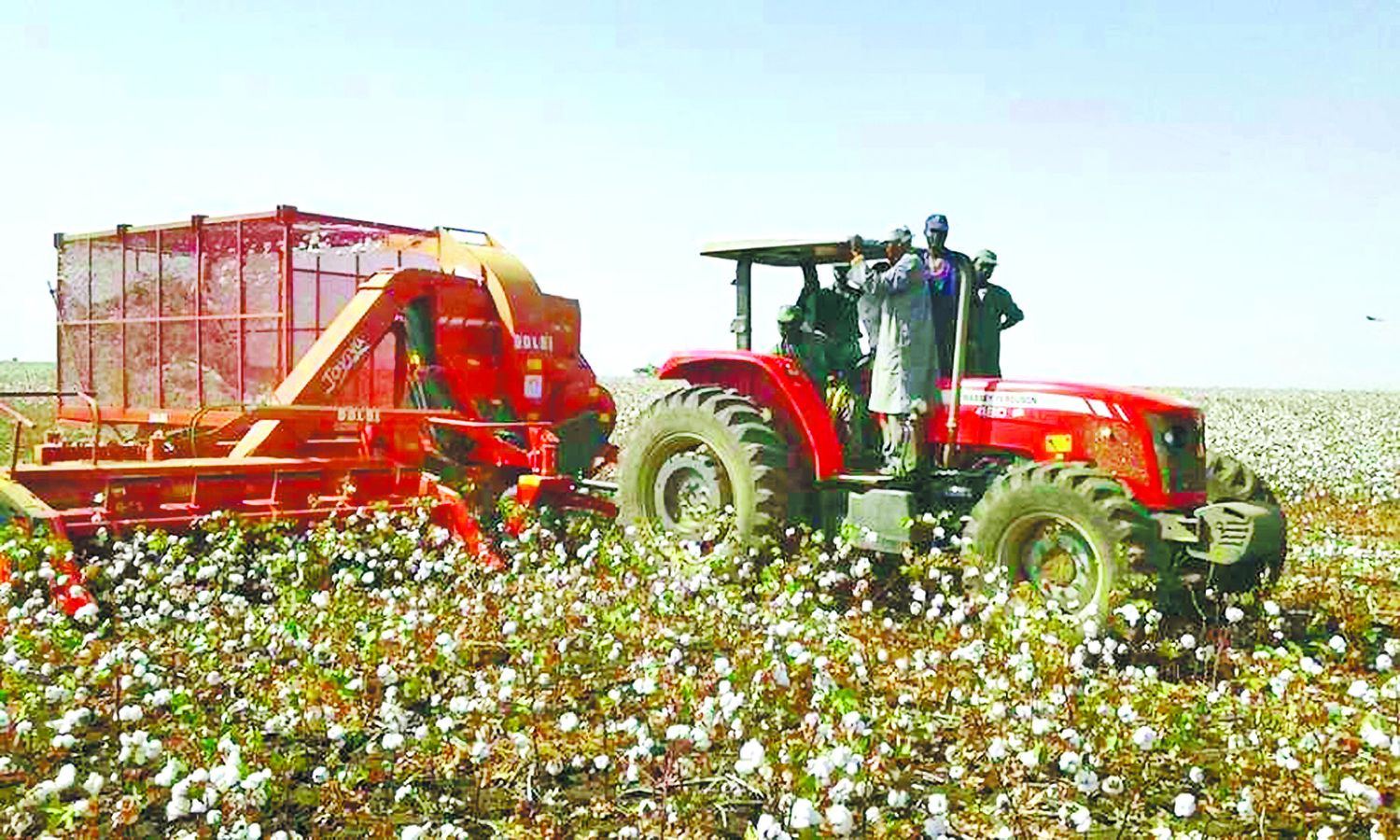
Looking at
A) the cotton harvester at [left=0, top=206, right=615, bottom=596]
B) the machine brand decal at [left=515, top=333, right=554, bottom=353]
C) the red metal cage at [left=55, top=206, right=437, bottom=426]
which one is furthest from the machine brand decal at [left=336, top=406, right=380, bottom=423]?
the machine brand decal at [left=515, top=333, right=554, bottom=353]

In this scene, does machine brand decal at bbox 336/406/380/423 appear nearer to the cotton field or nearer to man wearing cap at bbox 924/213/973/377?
the cotton field

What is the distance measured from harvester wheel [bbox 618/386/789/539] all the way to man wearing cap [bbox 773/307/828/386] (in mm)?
446

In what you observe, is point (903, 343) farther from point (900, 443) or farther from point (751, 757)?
point (751, 757)

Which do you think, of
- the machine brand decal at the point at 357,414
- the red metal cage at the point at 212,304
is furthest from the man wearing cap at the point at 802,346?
the red metal cage at the point at 212,304

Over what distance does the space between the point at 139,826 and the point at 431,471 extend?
18.3 ft

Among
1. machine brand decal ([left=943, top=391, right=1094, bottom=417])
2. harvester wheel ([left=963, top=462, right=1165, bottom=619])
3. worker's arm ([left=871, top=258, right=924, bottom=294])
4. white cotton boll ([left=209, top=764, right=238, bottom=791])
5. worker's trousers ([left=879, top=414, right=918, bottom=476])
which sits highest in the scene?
worker's arm ([left=871, top=258, right=924, bottom=294])

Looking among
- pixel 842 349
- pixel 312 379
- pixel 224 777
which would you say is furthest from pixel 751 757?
pixel 312 379

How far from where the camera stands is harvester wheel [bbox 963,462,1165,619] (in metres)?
6.02

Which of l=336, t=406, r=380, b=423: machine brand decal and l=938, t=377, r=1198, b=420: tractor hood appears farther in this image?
l=336, t=406, r=380, b=423: machine brand decal

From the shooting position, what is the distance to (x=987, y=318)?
748cm

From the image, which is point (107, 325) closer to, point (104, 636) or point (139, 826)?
point (104, 636)

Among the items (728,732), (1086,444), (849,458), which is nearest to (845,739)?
(728,732)

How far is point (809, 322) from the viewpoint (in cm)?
816

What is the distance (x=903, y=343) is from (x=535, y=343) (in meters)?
4.00
